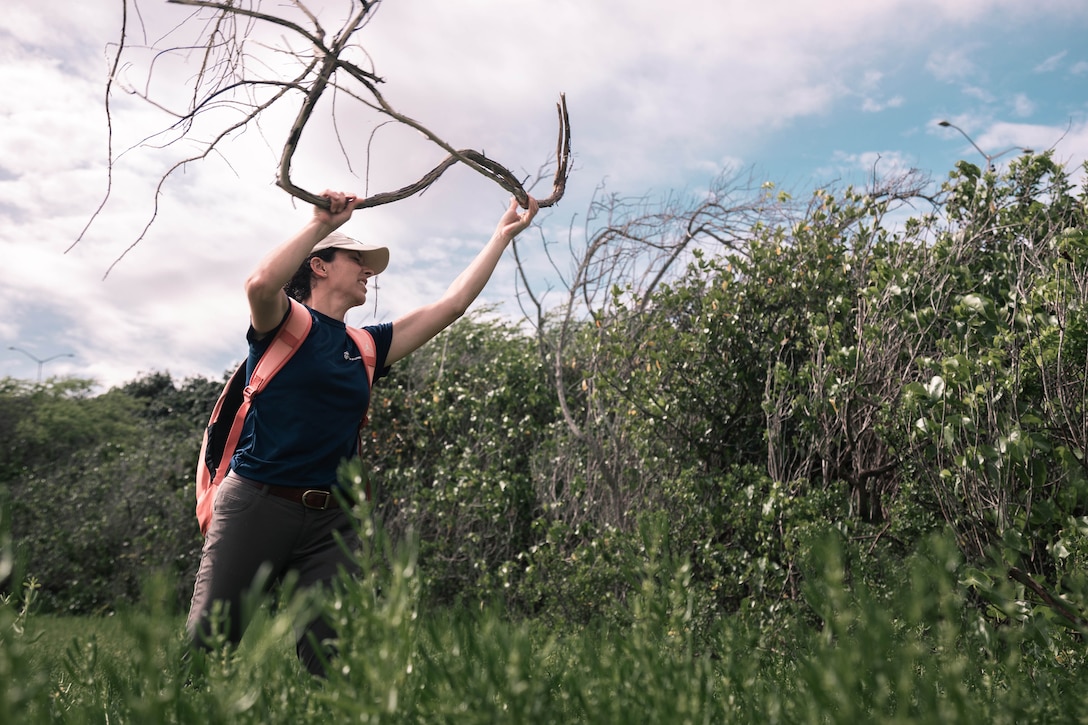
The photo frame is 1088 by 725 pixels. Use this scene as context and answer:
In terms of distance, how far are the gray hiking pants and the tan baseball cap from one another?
1.10m

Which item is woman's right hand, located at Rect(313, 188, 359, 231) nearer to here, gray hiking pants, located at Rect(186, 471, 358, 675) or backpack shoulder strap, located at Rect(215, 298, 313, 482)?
backpack shoulder strap, located at Rect(215, 298, 313, 482)

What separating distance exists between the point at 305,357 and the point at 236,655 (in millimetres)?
1792

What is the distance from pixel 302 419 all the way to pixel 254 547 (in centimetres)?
50

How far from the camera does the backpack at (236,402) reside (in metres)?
3.28

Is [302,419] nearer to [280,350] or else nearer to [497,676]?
[280,350]

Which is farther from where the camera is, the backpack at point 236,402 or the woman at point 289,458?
the backpack at point 236,402

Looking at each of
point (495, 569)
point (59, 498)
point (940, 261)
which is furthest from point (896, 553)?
point (59, 498)

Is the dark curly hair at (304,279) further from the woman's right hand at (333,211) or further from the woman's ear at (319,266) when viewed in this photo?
the woman's right hand at (333,211)

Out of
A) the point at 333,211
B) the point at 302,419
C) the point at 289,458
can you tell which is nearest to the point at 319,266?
the point at 333,211

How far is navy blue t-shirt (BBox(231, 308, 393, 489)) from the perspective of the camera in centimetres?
324

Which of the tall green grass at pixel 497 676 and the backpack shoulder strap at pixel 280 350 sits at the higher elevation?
the backpack shoulder strap at pixel 280 350

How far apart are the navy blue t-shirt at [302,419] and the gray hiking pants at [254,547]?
0.31 feet

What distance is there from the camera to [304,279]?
389 cm

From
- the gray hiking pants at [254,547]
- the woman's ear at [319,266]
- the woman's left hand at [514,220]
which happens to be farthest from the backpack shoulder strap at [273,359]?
the woman's left hand at [514,220]
